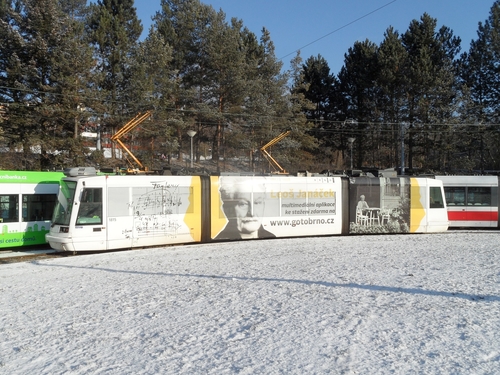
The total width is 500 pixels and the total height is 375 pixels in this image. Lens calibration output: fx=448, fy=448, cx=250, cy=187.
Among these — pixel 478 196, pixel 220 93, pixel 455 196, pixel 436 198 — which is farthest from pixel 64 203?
pixel 220 93

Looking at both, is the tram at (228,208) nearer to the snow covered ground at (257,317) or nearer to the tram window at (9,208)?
the tram window at (9,208)

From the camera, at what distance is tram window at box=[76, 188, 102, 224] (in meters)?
14.2

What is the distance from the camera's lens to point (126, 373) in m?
4.62

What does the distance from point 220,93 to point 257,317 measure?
105ft

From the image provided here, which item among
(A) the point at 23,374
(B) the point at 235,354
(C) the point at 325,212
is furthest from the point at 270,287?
(C) the point at 325,212

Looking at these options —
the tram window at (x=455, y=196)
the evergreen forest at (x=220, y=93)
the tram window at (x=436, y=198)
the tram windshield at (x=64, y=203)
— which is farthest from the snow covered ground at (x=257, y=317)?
the evergreen forest at (x=220, y=93)

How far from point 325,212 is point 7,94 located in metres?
22.7

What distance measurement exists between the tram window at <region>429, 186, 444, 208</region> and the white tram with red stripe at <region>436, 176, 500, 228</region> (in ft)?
8.45

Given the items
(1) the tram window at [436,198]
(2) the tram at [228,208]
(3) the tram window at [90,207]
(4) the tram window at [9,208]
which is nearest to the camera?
(3) the tram window at [90,207]

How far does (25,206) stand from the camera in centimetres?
1602

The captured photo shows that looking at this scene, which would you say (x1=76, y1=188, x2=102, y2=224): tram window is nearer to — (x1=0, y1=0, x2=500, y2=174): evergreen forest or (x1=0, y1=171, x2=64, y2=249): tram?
(x1=0, y1=171, x2=64, y2=249): tram

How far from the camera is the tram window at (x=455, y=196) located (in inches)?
838

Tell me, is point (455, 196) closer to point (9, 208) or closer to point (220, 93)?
point (9, 208)

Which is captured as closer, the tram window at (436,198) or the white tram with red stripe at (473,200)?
the tram window at (436,198)
